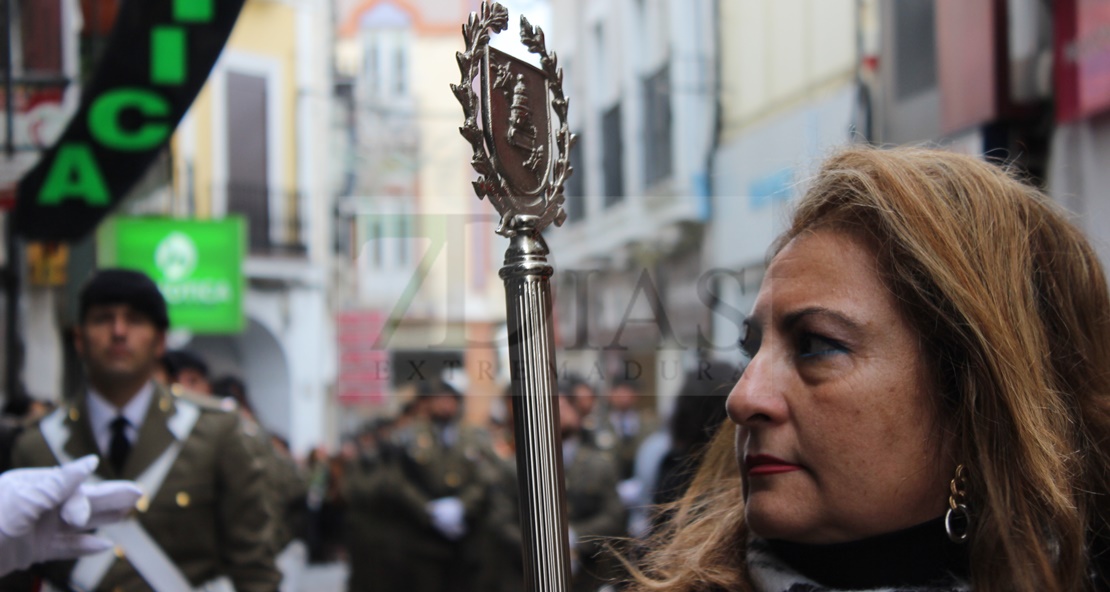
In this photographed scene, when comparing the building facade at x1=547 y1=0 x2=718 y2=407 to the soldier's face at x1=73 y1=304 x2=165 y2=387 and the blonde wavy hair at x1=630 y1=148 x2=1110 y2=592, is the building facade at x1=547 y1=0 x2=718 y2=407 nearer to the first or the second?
the soldier's face at x1=73 y1=304 x2=165 y2=387

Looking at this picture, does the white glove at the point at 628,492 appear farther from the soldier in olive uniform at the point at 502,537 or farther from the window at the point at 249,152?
the window at the point at 249,152

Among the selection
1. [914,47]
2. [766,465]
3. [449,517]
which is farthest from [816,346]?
[449,517]

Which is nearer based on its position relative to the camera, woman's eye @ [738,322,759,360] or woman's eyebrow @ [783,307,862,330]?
woman's eyebrow @ [783,307,862,330]

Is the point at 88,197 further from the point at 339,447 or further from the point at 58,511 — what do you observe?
the point at 339,447

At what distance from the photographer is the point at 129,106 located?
13.4 ft

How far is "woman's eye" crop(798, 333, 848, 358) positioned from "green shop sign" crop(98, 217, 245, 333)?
4.68 meters

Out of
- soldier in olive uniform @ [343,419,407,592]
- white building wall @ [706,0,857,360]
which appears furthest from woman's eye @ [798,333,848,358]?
soldier in olive uniform @ [343,419,407,592]

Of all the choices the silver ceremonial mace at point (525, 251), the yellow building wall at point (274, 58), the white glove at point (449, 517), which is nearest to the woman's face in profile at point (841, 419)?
the silver ceremonial mace at point (525, 251)

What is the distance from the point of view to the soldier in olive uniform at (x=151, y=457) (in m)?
3.43

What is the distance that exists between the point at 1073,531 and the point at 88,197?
3005mm

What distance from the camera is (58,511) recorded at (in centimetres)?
257

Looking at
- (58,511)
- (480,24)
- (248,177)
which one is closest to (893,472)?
(480,24)

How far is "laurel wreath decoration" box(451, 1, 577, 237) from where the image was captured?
1651 millimetres

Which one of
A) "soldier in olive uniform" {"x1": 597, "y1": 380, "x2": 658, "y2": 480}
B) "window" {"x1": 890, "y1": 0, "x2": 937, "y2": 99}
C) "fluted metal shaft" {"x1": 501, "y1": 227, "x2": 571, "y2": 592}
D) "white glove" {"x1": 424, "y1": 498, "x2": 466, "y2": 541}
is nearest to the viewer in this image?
"fluted metal shaft" {"x1": 501, "y1": 227, "x2": 571, "y2": 592}
